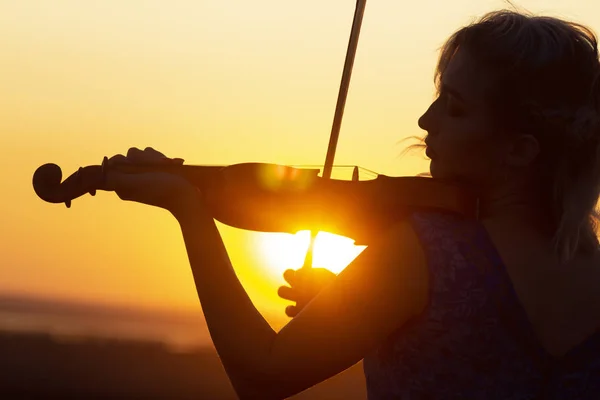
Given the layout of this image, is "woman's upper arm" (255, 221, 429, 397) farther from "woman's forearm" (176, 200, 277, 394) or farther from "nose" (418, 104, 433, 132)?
"nose" (418, 104, 433, 132)

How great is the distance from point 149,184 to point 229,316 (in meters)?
0.56

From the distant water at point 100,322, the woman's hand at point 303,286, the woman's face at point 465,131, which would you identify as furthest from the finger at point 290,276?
the distant water at point 100,322

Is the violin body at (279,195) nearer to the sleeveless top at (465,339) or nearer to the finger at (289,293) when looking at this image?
the finger at (289,293)

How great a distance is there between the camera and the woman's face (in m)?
2.56

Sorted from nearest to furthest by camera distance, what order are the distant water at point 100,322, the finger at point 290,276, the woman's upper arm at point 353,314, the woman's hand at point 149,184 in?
the woman's upper arm at point 353,314
the woman's hand at point 149,184
the finger at point 290,276
the distant water at point 100,322

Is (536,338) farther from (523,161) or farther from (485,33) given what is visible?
(485,33)

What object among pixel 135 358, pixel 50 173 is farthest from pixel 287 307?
pixel 135 358

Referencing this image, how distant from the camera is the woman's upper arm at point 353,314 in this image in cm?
235

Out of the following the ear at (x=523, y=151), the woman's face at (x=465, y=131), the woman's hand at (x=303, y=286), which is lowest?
the ear at (x=523, y=151)

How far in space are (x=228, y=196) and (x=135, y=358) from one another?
1230 inches

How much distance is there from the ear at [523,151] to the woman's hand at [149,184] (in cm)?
76

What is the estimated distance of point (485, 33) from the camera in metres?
2.60

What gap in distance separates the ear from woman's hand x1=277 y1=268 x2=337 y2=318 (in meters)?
1.04

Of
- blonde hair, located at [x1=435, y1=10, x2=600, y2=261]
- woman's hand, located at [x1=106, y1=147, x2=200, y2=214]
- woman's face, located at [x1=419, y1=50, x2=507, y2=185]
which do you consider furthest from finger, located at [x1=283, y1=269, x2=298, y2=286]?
blonde hair, located at [x1=435, y1=10, x2=600, y2=261]
